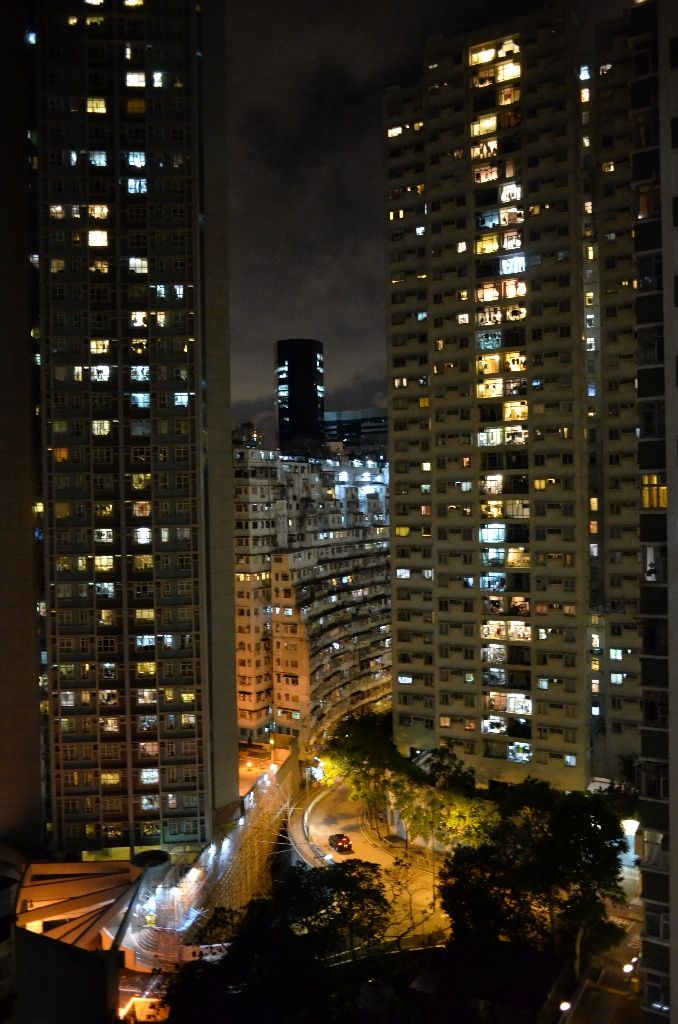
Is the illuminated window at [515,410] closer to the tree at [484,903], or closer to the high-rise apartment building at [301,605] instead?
the high-rise apartment building at [301,605]

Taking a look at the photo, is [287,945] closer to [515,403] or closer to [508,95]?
[515,403]

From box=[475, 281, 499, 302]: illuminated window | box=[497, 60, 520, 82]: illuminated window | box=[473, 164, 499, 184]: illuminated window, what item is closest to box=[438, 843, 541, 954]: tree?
box=[475, 281, 499, 302]: illuminated window

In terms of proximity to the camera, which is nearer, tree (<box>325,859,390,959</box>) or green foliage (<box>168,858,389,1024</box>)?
green foliage (<box>168,858,389,1024</box>)

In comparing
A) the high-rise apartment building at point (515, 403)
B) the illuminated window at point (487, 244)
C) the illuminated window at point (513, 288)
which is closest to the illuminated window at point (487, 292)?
the high-rise apartment building at point (515, 403)

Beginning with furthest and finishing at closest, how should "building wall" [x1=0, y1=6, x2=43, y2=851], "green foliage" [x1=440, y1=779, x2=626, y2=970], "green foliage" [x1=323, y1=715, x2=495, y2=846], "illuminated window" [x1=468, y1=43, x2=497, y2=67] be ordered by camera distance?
"illuminated window" [x1=468, y1=43, x2=497, y2=67], "building wall" [x1=0, y1=6, x2=43, y2=851], "green foliage" [x1=323, y1=715, x2=495, y2=846], "green foliage" [x1=440, y1=779, x2=626, y2=970]

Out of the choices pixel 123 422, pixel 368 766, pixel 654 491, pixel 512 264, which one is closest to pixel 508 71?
pixel 512 264

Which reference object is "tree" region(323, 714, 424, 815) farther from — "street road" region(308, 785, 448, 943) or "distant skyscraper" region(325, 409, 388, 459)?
"distant skyscraper" region(325, 409, 388, 459)
